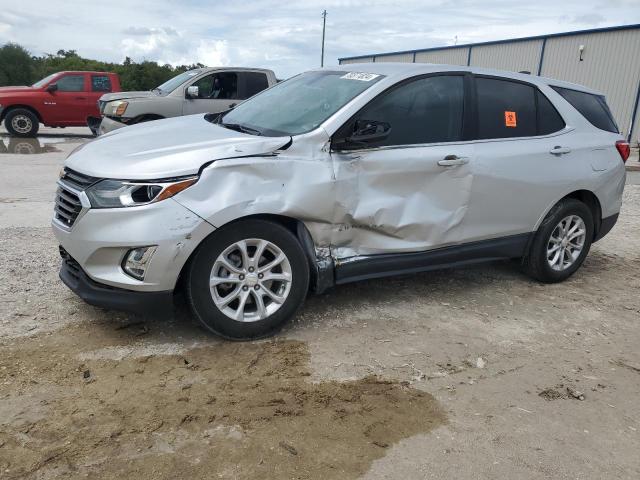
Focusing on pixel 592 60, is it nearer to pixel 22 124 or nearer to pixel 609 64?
pixel 609 64

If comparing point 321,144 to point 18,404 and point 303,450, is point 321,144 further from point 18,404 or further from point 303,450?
point 18,404

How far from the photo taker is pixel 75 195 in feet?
11.3

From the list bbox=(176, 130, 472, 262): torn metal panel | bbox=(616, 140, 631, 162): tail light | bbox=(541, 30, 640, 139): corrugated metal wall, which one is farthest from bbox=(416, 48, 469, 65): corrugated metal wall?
bbox=(176, 130, 472, 262): torn metal panel

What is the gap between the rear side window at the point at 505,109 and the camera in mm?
4492

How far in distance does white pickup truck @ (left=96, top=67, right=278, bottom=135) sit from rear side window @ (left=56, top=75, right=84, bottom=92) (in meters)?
3.81

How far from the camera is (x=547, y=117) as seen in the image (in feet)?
15.9

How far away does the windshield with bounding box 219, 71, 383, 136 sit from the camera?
3947mm

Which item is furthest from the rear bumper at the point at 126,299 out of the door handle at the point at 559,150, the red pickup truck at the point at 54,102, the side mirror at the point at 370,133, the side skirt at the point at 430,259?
the red pickup truck at the point at 54,102

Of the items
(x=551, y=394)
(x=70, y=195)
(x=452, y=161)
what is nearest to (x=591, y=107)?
(x=452, y=161)

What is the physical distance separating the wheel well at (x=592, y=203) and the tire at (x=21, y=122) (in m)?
14.0

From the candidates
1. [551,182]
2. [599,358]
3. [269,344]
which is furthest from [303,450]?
[551,182]

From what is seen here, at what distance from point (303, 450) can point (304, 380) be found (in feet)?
2.11

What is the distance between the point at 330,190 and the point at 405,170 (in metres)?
0.63

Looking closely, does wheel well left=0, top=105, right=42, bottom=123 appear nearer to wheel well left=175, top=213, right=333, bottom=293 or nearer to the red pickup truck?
the red pickup truck
